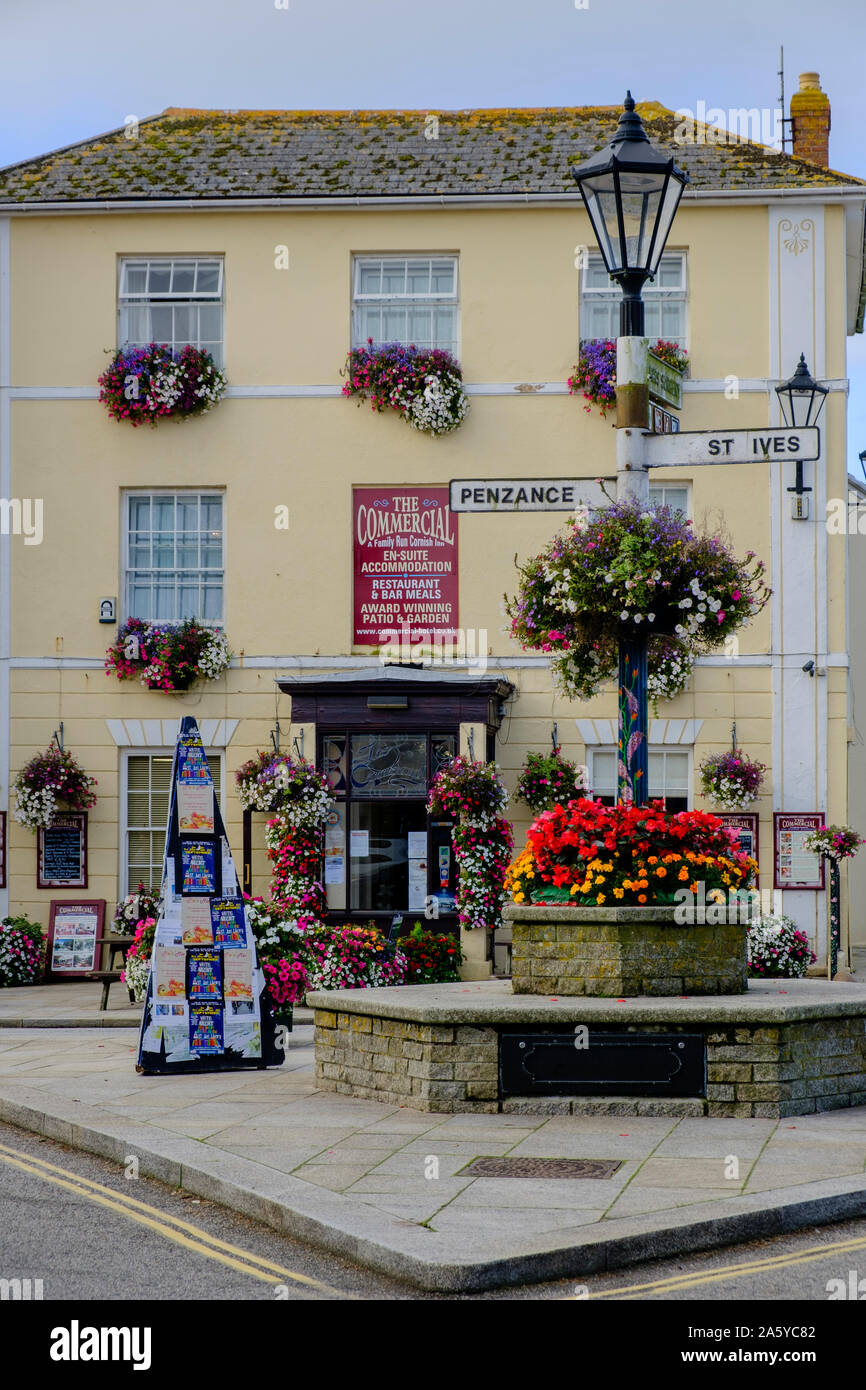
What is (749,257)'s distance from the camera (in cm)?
1928

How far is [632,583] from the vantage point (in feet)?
30.4

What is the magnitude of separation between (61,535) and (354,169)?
5.99 meters

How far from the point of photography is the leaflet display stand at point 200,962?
1107cm

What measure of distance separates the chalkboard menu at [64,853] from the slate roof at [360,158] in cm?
778

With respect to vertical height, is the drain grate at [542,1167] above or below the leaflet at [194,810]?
below

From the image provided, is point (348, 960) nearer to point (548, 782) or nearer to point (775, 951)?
point (548, 782)

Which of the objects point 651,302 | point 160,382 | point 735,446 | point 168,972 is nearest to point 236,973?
point 168,972

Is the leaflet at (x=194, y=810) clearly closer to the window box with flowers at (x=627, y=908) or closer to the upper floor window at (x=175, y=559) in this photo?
the window box with flowers at (x=627, y=908)

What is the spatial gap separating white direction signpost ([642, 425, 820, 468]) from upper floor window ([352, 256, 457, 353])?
1033cm

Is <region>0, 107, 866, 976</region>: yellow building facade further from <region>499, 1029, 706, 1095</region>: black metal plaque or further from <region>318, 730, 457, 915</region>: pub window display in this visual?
<region>499, 1029, 706, 1095</region>: black metal plaque

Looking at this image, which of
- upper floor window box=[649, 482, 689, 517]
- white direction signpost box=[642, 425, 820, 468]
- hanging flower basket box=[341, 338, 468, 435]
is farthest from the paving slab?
upper floor window box=[649, 482, 689, 517]

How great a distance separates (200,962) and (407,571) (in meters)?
8.97

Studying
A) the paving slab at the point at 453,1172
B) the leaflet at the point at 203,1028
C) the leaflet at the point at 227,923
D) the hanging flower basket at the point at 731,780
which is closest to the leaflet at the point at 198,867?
the leaflet at the point at 227,923
